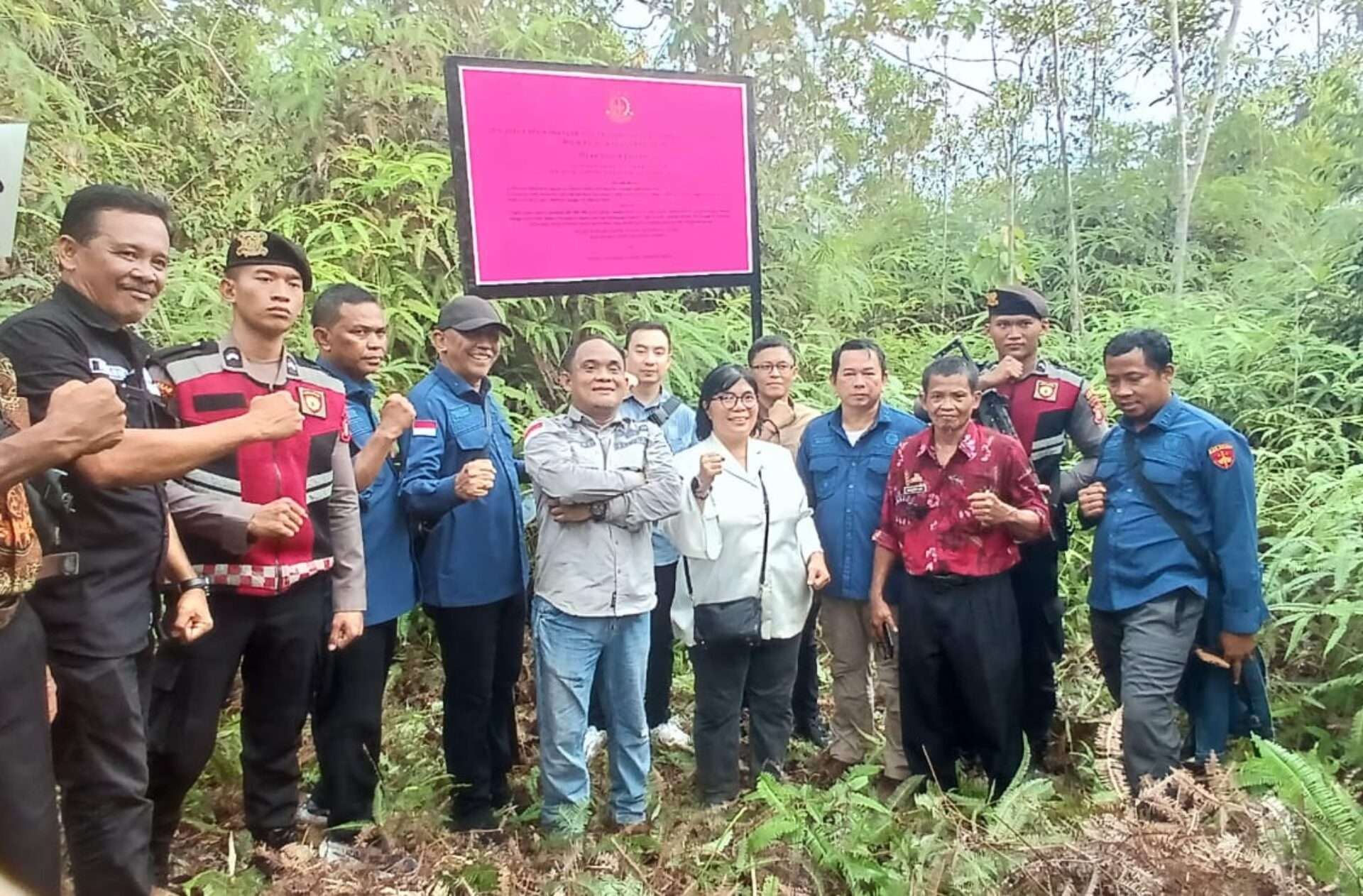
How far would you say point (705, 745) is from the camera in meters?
3.85

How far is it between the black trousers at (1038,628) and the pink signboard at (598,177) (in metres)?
2.13

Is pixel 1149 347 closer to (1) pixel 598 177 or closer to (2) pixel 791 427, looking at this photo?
(2) pixel 791 427

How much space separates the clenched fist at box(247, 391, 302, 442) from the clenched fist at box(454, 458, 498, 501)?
874 mm

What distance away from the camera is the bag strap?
137 inches

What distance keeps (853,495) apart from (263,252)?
2438mm

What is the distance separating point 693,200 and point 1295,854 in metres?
3.75

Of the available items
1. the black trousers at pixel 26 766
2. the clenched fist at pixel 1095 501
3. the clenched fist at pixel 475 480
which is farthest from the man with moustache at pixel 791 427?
the black trousers at pixel 26 766

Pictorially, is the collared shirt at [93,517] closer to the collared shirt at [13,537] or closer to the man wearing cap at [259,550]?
the collared shirt at [13,537]

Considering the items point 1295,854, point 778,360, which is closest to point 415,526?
point 778,360

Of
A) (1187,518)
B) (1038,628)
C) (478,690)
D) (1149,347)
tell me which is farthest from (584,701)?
(1149,347)

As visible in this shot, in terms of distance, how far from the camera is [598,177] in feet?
15.7

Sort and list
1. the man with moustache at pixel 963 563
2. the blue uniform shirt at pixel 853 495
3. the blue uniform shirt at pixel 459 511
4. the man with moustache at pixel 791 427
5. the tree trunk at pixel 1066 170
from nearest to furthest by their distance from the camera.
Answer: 1. the blue uniform shirt at pixel 459 511
2. the man with moustache at pixel 963 563
3. the blue uniform shirt at pixel 853 495
4. the man with moustache at pixel 791 427
5. the tree trunk at pixel 1066 170

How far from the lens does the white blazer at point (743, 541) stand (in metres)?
3.73

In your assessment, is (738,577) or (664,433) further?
(664,433)
